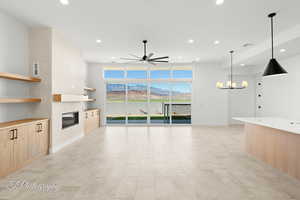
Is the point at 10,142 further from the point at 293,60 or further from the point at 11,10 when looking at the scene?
the point at 293,60

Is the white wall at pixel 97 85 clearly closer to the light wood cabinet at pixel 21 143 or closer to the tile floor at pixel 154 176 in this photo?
the tile floor at pixel 154 176

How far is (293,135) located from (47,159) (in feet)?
15.6

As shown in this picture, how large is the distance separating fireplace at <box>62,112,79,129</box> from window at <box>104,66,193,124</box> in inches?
118

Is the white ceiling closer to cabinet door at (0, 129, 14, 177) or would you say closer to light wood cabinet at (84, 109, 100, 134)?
cabinet door at (0, 129, 14, 177)

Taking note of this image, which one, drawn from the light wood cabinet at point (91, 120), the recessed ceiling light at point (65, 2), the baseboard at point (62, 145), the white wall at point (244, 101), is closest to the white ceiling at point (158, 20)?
the recessed ceiling light at point (65, 2)

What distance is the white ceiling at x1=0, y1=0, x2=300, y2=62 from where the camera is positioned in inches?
127

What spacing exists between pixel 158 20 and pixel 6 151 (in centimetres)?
388

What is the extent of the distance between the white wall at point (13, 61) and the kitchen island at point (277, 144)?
5.17 m

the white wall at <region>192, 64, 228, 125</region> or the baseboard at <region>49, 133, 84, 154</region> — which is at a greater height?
the white wall at <region>192, 64, 228, 125</region>

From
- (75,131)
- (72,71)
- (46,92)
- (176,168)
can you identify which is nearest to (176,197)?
(176,168)

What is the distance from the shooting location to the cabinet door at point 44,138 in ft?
12.7

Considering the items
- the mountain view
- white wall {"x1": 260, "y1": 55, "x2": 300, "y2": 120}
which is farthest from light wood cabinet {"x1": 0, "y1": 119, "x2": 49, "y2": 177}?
white wall {"x1": 260, "y1": 55, "x2": 300, "y2": 120}

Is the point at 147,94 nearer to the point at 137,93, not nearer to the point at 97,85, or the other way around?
the point at 137,93

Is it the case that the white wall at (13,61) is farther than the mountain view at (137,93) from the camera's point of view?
No
